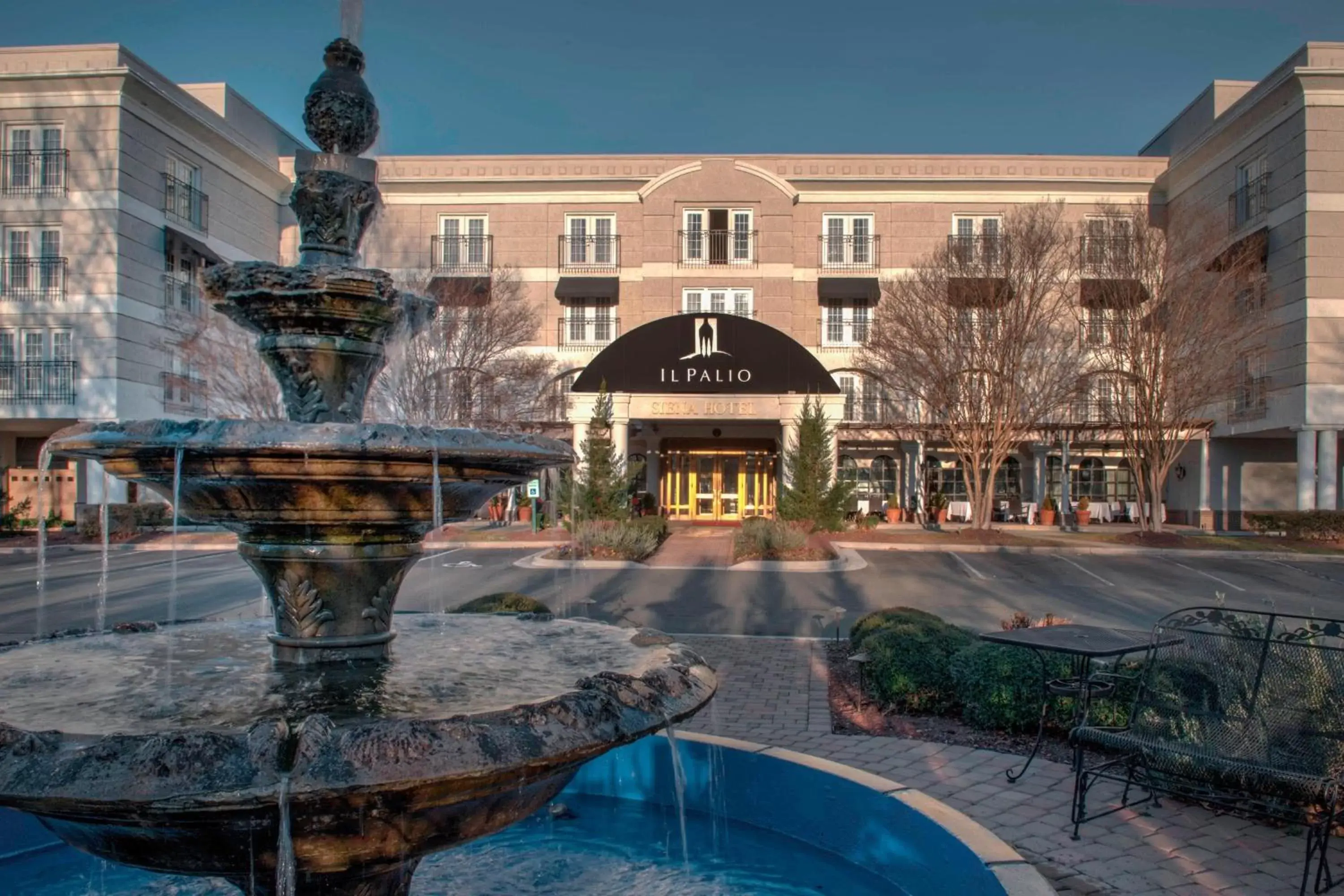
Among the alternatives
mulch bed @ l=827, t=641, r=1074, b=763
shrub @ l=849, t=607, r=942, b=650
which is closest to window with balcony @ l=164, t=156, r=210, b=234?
shrub @ l=849, t=607, r=942, b=650

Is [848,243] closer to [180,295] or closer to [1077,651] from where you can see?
[180,295]

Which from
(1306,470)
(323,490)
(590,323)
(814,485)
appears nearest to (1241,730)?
(323,490)

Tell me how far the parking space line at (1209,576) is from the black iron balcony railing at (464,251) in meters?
26.0

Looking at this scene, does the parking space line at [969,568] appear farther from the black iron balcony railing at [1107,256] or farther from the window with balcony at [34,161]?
the window with balcony at [34,161]

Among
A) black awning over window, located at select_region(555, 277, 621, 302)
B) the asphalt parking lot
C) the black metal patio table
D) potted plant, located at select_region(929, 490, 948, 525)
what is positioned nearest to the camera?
the black metal patio table

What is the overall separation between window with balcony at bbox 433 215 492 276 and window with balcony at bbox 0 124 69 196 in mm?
12419

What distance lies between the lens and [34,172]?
2880 cm

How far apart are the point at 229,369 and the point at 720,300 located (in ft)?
58.1

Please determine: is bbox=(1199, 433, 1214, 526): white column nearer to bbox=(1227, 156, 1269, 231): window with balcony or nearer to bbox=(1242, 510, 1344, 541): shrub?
bbox=(1242, 510, 1344, 541): shrub

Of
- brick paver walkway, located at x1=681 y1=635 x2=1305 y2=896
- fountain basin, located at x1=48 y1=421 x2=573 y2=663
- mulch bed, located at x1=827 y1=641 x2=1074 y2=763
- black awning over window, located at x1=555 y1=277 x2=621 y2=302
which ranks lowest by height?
mulch bed, located at x1=827 y1=641 x2=1074 y2=763

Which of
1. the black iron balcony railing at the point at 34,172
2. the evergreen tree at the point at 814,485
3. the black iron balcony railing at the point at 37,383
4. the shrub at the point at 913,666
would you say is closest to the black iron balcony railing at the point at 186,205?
the black iron balcony railing at the point at 34,172

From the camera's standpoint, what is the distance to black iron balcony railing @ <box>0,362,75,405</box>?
28578 mm

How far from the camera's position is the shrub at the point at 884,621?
9.30m

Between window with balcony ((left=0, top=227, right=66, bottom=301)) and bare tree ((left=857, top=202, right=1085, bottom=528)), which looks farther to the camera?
window with balcony ((left=0, top=227, right=66, bottom=301))
